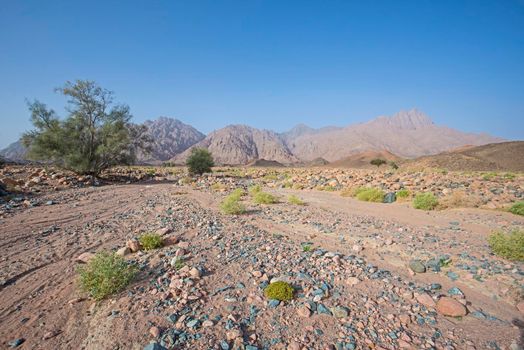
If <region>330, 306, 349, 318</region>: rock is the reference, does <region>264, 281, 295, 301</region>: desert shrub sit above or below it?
above

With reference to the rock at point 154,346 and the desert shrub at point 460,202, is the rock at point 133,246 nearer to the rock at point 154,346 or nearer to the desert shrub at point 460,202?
the rock at point 154,346

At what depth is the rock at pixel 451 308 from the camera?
4098 mm

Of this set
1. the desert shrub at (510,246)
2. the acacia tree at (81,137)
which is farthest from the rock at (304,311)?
the acacia tree at (81,137)

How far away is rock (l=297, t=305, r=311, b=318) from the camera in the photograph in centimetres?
403

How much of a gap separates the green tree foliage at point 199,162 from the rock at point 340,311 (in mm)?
33288

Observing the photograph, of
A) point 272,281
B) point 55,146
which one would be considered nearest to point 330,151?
point 55,146

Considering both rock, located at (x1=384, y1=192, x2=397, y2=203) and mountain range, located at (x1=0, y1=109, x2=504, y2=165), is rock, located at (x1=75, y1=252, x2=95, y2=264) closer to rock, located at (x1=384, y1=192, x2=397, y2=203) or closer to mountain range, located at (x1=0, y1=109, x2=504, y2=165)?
rock, located at (x1=384, y1=192, x2=397, y2=203)

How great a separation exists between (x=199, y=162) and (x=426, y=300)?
33640mm

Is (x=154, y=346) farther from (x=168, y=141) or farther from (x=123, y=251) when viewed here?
(x=168, y=141)

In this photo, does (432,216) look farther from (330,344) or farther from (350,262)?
(330,344)

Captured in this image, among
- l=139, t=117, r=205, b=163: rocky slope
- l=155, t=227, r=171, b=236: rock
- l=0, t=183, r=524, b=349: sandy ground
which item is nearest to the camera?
l=0, t=183, r=524, b=349: sandy ground

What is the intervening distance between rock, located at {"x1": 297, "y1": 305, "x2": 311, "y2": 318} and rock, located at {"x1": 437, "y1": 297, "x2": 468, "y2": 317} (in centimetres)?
214

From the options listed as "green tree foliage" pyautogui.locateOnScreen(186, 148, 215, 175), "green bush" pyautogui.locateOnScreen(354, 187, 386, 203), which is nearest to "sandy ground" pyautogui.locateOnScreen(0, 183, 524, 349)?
"green bush" pyautogui.locateOnScreen(354, 187, 386, 203)

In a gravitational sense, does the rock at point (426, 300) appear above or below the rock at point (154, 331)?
below
